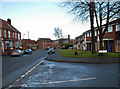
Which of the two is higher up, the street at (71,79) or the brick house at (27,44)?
the brick house at (27,44)

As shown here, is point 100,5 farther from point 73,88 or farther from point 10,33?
point 10,33

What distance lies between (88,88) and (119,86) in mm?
1423

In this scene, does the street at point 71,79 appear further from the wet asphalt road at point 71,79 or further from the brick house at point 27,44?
the brick house at point 27,44

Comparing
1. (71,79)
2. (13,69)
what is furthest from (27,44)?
(71,79)

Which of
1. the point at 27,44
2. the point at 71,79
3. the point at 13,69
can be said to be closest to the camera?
the point at 71,79

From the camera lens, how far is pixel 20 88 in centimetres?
523

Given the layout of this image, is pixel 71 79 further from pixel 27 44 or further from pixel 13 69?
pixel 27 44

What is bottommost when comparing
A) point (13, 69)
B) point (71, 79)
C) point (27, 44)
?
point (13, 69)

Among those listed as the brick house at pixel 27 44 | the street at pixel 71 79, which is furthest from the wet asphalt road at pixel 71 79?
the brick house at pixel 27 44

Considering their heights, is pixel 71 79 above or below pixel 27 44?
below

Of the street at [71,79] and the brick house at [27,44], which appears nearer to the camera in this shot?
the street at [71,79]

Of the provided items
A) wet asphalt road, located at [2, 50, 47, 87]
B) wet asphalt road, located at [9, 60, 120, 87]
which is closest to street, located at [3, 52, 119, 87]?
wet asphalt road, located at [9, 60, 120, 87]

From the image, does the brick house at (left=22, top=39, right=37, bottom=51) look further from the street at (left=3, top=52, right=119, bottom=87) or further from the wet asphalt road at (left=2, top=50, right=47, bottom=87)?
the street at (left=3, top=52, right=119, bottom=87)

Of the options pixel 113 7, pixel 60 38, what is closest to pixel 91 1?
pixel 113 7
